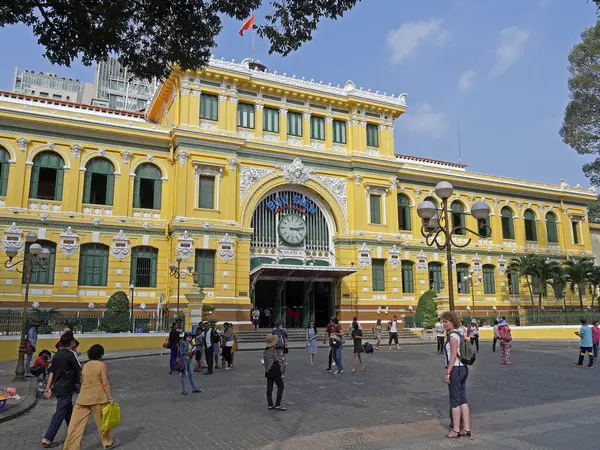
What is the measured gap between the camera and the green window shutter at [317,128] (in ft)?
106

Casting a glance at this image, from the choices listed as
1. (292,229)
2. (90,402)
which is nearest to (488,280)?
(292,229)

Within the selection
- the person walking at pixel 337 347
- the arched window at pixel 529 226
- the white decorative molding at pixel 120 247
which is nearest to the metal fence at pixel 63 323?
the white decorative molding at pixel 120 247

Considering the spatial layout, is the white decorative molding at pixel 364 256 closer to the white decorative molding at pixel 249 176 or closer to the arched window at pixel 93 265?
the white decorative molding at pixel 249 176

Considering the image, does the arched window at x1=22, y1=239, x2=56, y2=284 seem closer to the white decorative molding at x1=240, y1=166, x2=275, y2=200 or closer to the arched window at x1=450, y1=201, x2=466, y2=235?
the white decorative molding at x1=240, y1=166, x2=275, y2=200

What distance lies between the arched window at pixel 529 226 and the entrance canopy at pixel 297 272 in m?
18.6

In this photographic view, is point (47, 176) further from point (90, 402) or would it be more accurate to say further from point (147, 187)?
point (90, 402)

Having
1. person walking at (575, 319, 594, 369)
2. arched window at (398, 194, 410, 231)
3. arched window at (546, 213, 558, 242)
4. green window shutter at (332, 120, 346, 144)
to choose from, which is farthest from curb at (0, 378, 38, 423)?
arched window at (546, 213, 558, 242)

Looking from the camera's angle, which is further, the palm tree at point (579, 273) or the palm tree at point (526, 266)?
the palm tree at point (579, 273)

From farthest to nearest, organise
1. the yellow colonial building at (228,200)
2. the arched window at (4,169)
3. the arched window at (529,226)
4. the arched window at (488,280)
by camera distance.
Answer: the arched window at (529,226) < the arched window at (488,280) < the yellow colonial building at (228,200) < the arched window at (4,169)

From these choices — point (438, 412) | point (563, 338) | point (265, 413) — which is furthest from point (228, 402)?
point (563, 338)

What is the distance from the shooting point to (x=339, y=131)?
3319cm

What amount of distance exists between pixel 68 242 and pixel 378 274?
730 inches

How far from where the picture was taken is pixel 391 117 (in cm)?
3456

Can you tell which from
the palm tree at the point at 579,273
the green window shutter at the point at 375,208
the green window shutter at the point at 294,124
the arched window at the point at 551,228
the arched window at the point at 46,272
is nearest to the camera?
the arched window at the point at 46,272
